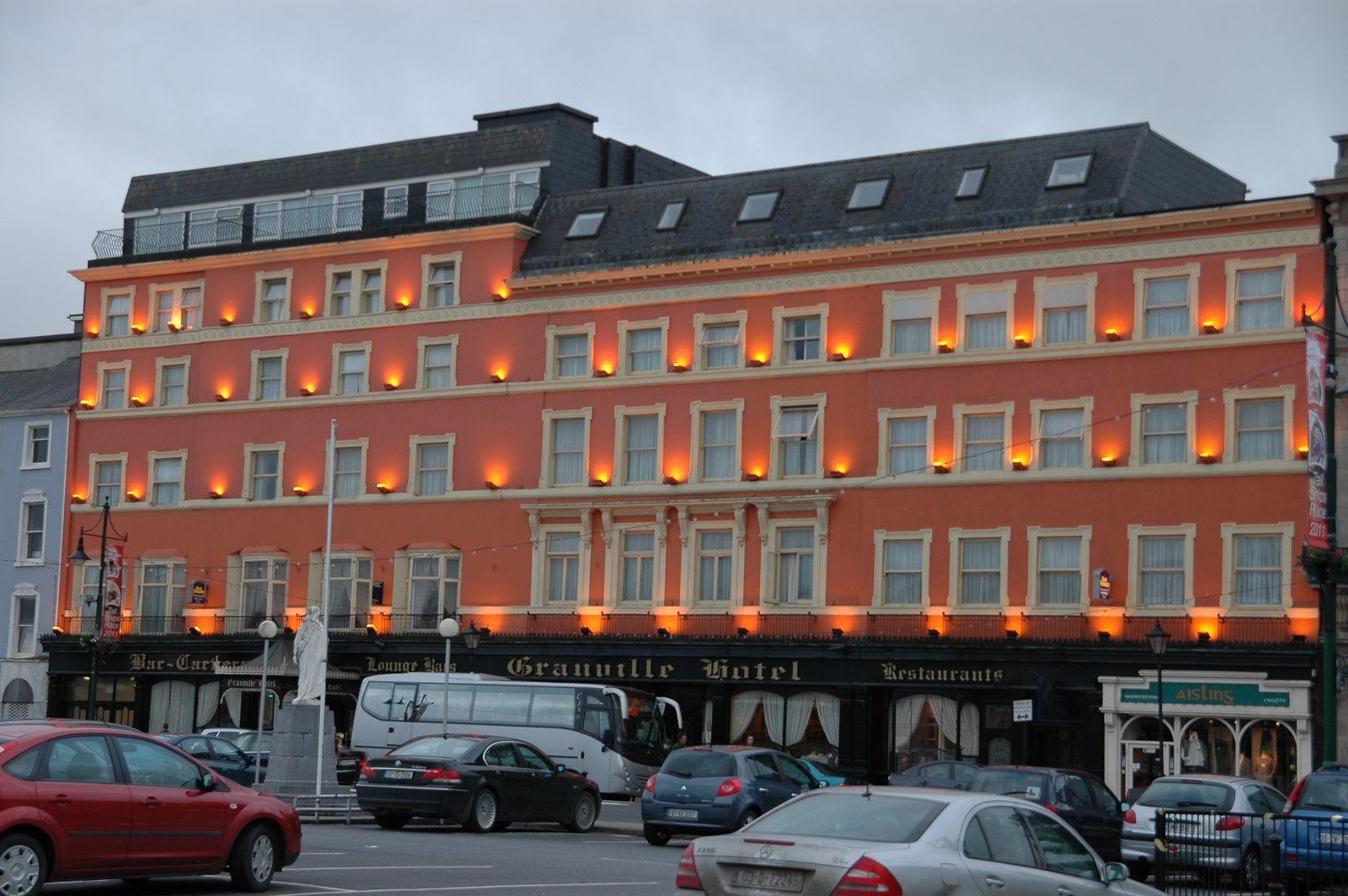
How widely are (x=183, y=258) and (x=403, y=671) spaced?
635 inches

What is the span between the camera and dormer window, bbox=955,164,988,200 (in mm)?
49688

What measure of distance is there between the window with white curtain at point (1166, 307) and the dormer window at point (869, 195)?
7865mm

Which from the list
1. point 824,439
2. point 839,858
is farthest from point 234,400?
point 839,858

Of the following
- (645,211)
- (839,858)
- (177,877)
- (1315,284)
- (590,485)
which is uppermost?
(645,211)

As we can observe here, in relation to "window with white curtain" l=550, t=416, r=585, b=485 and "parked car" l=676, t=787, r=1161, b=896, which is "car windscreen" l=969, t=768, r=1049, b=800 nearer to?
"parked car" l=676, t=787, r=1161, b=896

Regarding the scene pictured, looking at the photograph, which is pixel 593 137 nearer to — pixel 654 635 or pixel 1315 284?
pixel 654 635

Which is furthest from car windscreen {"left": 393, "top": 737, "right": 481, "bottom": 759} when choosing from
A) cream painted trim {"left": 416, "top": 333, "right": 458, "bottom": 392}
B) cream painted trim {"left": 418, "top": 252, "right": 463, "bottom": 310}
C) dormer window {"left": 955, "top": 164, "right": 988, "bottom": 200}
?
cream painted trim {"left": 418, "top": 252, "right": 463, "bottom": 310}

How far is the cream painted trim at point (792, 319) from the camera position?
50.7 m

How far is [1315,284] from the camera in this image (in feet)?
145

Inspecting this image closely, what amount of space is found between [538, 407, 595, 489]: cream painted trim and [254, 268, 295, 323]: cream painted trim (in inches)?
405

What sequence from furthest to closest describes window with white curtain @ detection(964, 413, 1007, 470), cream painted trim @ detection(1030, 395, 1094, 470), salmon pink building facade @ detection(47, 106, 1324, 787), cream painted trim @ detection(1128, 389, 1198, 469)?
1. window with white curtain @ detection(964, 413, 1007, 470)
2. cream painted trim @ detection(1030, 395, 1094, 470)
3. cream painted trim @ detection(1128, 389, 1198, 469)
4. salmon pink building facade @ detection(47, 106, 1324, 787)

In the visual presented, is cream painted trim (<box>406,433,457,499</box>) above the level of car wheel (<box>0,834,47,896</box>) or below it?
above

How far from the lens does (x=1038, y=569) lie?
46.9m

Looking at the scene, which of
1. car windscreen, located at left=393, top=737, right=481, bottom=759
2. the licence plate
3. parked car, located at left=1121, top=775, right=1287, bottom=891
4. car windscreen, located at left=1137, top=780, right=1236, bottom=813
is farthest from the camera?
car windscreen, located at left=393, top=737, right=481, bottom=759
